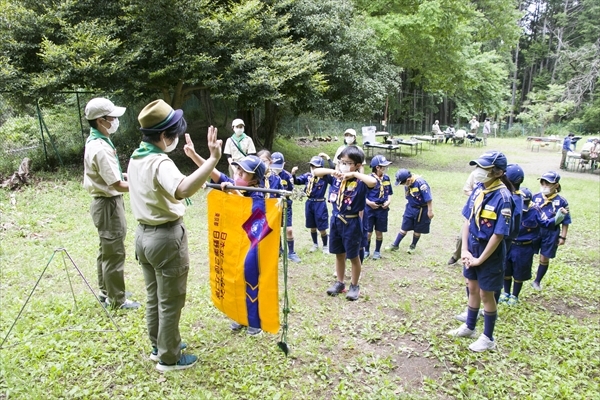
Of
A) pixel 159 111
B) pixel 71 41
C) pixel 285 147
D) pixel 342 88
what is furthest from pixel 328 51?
pixel 159 111

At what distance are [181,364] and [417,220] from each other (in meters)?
4.47

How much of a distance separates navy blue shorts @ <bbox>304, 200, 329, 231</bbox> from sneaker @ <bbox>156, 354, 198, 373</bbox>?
10.5 ft

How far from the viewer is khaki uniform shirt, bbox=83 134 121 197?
3.62 m

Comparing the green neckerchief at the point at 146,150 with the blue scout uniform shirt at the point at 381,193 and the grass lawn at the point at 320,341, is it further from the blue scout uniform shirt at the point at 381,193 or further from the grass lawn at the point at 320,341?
the blue scout uniform shirt at the point at 381,193

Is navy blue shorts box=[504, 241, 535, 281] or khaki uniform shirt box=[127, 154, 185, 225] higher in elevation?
khaki uniform shirt box=[127, 154, 185, 225]

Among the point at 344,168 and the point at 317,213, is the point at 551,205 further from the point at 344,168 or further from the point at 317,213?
the point at 317,213

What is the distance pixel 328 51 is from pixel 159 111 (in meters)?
11.4

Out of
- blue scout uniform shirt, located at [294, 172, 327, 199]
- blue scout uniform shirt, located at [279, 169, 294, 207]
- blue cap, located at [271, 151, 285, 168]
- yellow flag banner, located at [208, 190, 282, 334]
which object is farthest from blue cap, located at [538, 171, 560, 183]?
yellow flag banner, located at [208, 190, 282, 334]

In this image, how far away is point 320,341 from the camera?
3809 mm

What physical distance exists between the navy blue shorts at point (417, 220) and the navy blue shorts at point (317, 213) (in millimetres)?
1427

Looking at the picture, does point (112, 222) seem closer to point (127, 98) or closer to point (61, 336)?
point (61, 336)

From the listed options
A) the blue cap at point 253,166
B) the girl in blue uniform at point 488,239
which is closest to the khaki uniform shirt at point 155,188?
the blue cap at point 253,166

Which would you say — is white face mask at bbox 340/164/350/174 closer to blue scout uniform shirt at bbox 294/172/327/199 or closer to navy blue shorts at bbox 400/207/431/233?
blue scout uniform shirt at bbox 294/172/327/199

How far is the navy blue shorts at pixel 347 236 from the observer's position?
4.44 metres
